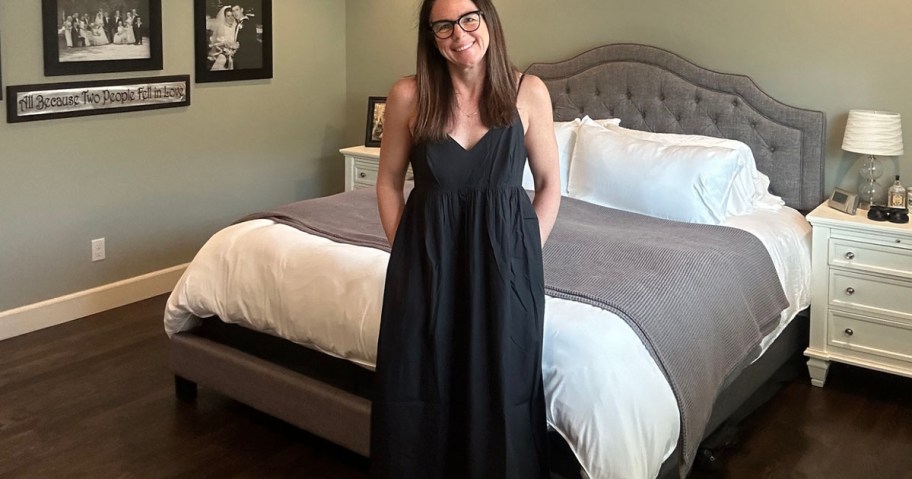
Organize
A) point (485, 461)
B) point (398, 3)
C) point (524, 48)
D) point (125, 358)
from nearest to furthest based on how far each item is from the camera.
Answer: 1. point (485, 461)
2. point (125, 358)
3. point (524, 48)
4. point (398, 3)

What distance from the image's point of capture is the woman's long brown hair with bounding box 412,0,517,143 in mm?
2178

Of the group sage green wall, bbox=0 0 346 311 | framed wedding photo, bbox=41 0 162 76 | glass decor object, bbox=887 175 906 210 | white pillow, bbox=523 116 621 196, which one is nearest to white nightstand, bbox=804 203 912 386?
glass decor object, bbox=887 175 906 210

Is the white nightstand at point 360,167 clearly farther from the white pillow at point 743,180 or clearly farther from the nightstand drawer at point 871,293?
the nightstand drawer at point 871,293

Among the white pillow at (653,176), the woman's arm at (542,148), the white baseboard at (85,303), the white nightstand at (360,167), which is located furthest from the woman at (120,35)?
the woman's arm at (542,148)

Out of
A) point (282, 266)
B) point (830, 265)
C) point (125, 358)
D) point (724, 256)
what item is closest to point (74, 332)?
point (125, 358)

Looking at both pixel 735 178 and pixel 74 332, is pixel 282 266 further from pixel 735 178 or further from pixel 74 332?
pixel 735 178

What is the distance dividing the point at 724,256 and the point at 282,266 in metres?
1.55

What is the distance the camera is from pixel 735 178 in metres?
3.70

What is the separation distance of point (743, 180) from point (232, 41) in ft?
9.24

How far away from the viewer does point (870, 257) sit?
346 cm

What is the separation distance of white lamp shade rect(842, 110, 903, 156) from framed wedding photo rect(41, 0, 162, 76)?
3290 millimetres

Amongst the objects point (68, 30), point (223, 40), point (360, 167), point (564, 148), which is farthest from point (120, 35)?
point (564, 148)

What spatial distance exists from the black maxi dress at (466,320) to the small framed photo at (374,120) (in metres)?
3.02

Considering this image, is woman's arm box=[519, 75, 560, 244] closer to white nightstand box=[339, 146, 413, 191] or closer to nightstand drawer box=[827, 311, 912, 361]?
nightstand drawer box=[827, 311, 912, 361]
